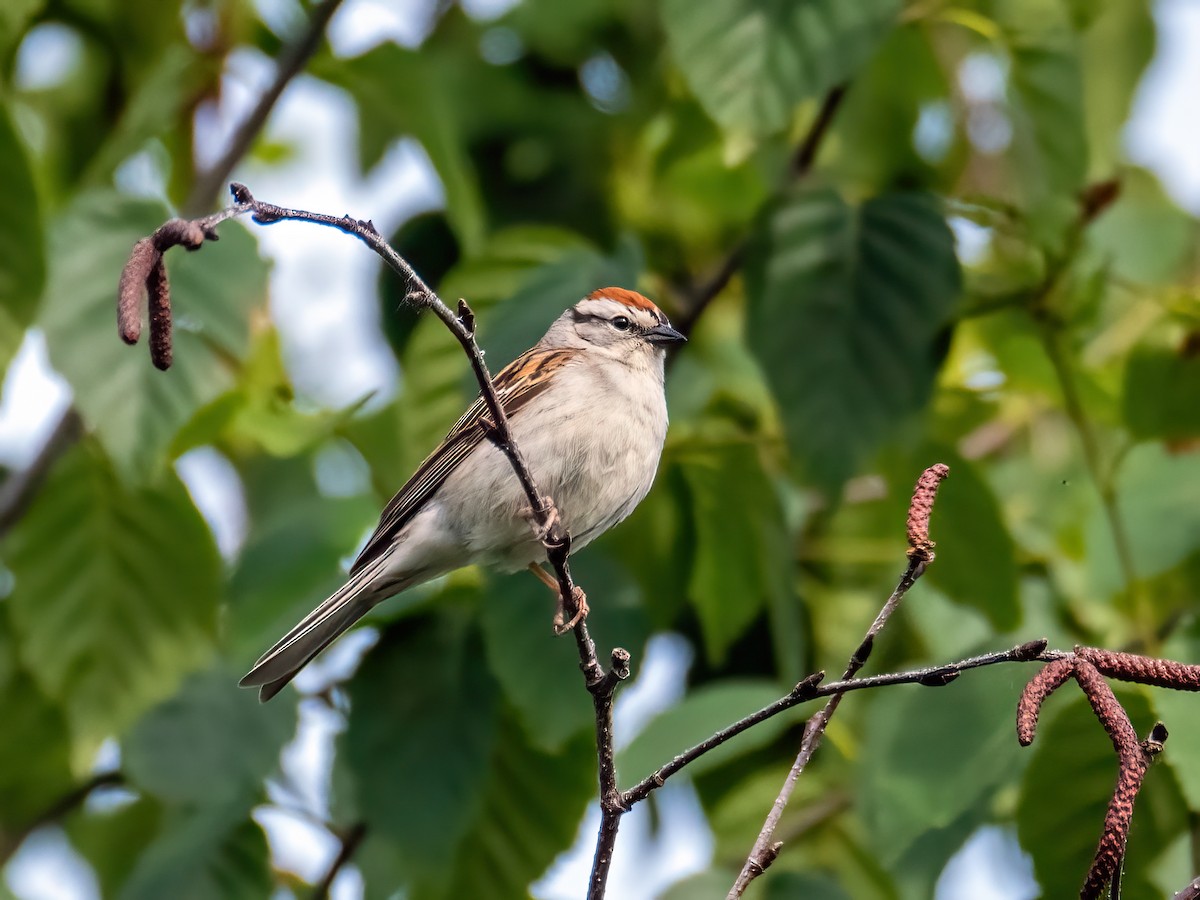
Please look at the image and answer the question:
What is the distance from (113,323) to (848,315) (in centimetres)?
214

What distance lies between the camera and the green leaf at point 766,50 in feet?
13.2

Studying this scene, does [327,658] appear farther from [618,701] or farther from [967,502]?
[967,502]

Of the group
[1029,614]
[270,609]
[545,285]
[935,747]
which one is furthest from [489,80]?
[935,747]

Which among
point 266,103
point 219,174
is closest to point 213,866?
point 219,174

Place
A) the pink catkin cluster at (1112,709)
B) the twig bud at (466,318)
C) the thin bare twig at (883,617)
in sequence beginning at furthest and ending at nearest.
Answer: the twig bud at (466,318) < the thin bare twig at (883,617) < the pink catkin cluster at (1112,709)

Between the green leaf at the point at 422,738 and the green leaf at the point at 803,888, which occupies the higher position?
the green leaf at the point at 422,738

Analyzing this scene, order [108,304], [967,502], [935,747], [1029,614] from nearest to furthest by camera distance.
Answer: [935,747] < [108,304] < [967,502] < [1029,614]

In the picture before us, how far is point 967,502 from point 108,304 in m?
2.60

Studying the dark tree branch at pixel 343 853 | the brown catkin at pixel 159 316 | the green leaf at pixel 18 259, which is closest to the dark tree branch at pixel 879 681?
the brown catkin at pixel 159 316

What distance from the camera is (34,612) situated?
4523mm

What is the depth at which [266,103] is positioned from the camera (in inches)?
192

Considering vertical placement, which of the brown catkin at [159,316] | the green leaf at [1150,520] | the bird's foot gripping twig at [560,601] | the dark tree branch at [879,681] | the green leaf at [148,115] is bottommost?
the green leaf at [1150,520]

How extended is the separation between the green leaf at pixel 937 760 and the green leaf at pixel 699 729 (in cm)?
31

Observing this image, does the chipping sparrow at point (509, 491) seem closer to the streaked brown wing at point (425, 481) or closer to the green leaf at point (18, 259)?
the streaked brown wing at point (425, 481)
